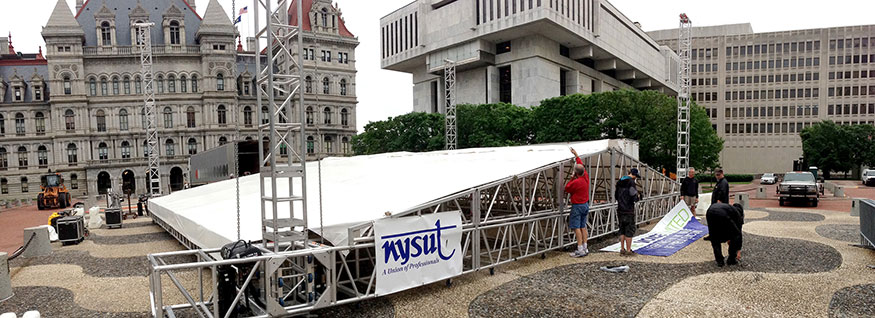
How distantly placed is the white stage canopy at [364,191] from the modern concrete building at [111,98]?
149ft

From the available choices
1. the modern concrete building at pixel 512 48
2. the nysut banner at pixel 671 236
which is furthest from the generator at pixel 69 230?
the modern concrete building at pixel 512 48

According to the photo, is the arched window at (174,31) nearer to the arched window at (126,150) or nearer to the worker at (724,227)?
the arched window at (126,150)

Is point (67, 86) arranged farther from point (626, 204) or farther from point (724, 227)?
point (724, 227)

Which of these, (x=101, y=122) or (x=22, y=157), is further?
(x=101, y=122)

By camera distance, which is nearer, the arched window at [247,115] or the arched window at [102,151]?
the arched window at [102,151]

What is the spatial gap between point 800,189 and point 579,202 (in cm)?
1852

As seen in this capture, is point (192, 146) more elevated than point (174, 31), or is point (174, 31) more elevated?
point (174, 31)

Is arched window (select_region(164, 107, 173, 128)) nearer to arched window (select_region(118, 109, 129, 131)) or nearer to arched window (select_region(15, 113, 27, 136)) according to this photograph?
arched window (select_region(118, 109, 129, 131))

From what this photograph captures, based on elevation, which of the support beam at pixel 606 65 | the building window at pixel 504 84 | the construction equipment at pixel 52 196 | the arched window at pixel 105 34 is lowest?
the construction equipment at pixel 52 196

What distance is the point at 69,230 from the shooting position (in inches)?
606

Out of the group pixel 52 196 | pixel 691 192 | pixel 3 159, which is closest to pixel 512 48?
pixel 691 192

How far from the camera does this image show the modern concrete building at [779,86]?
80500 millimetres

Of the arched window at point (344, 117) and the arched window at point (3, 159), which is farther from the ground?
the arched window at point (344, 117)

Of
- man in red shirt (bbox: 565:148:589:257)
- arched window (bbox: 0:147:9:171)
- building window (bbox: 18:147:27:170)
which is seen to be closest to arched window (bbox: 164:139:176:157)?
building window (bbox: 18:147:27:170)
